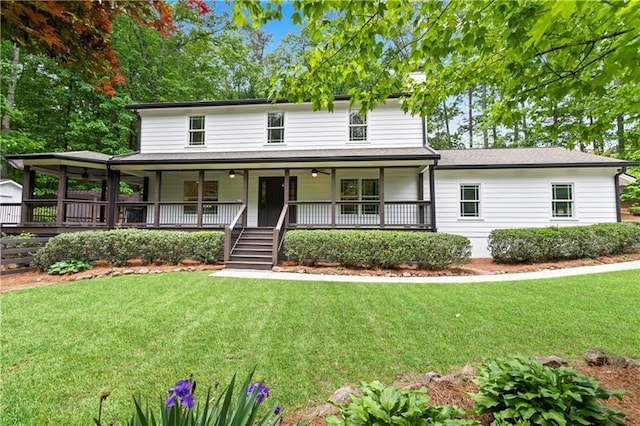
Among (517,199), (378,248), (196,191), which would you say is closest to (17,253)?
(196,191)

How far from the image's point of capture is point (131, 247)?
9953 mm

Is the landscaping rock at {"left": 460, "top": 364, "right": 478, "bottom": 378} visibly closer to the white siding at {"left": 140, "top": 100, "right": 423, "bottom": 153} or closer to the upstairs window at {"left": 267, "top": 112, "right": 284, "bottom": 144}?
the white siding at {"left": 140, "top": 100, "right": 423, "bottom": 153}

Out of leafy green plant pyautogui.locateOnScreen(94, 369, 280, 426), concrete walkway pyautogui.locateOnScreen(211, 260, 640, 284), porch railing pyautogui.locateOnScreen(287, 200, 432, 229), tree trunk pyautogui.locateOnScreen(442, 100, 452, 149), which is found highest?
tree trunk pyautogui.locateOnScreen(442, 100, 452, 149)

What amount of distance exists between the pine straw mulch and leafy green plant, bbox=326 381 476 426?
551mm

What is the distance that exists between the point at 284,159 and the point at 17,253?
28.9 feet

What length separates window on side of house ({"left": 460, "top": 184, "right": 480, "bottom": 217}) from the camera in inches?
516

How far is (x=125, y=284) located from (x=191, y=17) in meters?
20.4

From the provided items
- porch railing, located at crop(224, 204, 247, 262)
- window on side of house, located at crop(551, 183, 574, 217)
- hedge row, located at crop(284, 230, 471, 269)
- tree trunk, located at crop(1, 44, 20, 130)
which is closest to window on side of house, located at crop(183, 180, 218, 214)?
porch railing, located at crop(224, 204, 247, 262)

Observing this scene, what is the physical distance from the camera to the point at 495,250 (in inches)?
427

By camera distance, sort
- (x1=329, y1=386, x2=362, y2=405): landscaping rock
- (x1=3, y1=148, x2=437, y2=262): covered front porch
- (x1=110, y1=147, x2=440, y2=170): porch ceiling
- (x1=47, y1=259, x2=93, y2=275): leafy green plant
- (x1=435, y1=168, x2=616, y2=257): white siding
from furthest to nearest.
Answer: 1. (x1=435, y1=168, x2=616, y2=257): white siding
2. (x1=3, y1=148, x2=437, y2=262): covered front porch
3. (x1=110, y1=147, x2=440, y2=170): porch ceiling
4. (x1=47, y1=259, x2=93, y2=275): leafy green plant
5. (x1=329, y1=386, x2=362, y2=405): landscaping rock

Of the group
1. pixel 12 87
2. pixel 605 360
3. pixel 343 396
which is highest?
pixel 12 87

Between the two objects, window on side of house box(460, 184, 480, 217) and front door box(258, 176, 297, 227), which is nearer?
window on side of house box(460, 184, 480, 217)

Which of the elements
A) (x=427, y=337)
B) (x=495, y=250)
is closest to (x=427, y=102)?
(x=427, y=337)

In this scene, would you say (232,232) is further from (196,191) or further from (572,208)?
(572,208)
